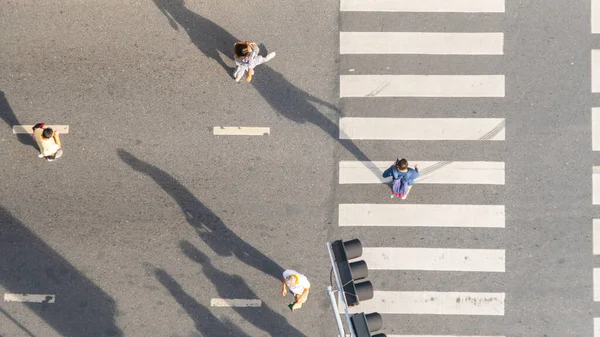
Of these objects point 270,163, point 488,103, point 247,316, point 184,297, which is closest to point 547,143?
point 488,103

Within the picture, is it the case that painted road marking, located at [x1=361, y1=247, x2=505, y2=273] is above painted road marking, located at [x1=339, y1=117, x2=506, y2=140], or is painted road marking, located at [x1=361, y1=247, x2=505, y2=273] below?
below

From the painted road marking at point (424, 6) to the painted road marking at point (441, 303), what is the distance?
18.1ft

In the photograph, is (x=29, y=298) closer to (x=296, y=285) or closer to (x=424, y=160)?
(x=296, y=285)

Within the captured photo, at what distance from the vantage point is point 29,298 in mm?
9375

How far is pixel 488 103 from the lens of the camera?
31.0 feet

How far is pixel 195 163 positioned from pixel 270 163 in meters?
1.47

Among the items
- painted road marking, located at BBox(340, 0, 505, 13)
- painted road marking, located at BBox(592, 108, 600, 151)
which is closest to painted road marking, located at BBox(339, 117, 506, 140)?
painted road marking, located at BBox(592, 108, 600, 151)

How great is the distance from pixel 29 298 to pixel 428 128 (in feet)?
27.6

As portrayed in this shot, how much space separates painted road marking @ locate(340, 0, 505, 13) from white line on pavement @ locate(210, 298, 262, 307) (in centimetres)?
603

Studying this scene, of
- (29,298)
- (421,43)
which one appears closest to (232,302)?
(29,298)

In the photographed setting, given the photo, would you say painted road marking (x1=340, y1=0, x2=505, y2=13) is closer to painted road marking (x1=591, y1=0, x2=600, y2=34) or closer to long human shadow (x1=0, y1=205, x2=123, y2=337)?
painted road marking (x1=591, y1=0, x2=600, y2=34)

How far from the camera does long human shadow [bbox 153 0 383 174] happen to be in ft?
31.2

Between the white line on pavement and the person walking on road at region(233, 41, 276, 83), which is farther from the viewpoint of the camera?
the white line on pavement

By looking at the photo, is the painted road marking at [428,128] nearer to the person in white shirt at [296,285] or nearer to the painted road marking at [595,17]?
the painted road marking at [595,17]
